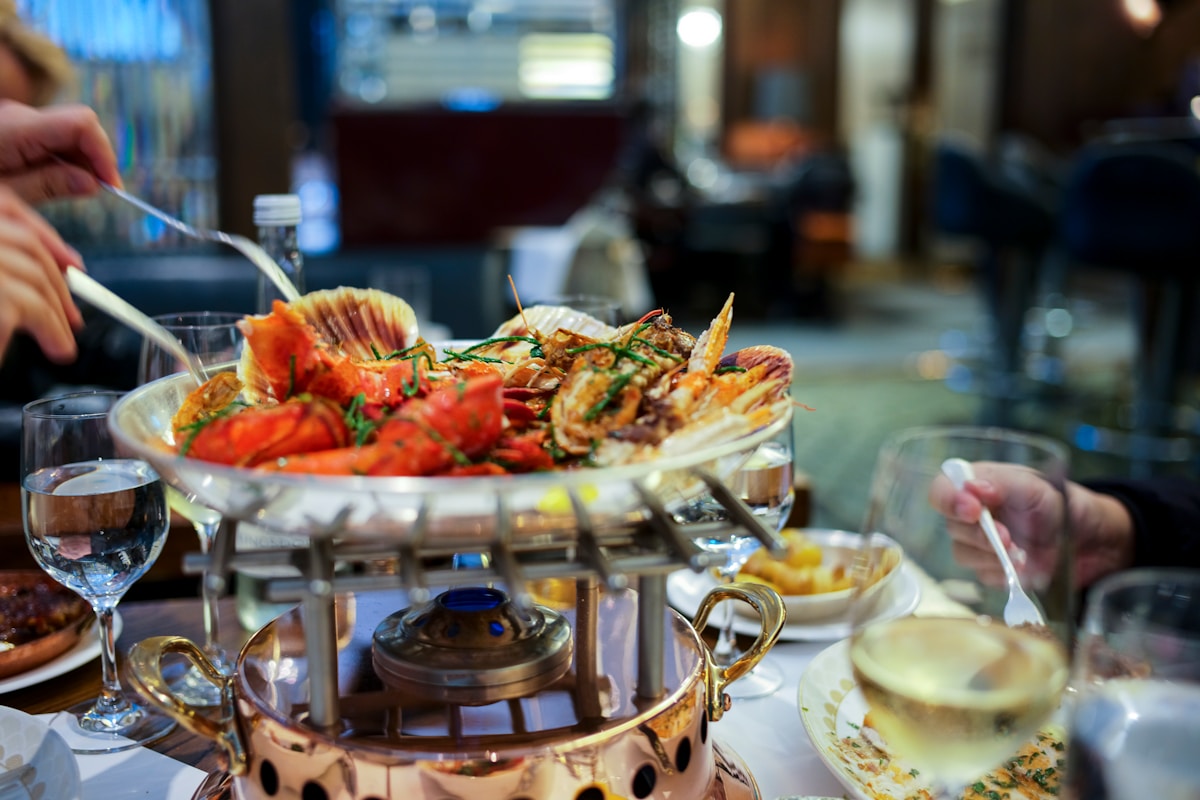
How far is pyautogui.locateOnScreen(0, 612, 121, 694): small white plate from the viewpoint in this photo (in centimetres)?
93

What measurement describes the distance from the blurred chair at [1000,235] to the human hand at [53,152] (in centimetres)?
442

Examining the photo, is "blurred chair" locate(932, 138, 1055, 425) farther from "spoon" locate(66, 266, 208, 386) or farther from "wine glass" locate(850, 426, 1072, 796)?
"spoon" locate(66, 266, 208, 386)

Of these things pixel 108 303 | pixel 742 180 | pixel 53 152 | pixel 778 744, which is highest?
pixel 742 180

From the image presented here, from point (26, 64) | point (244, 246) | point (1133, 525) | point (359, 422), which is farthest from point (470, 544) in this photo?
point (26, 64)

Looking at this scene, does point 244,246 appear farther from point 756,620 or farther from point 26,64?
point 26,64

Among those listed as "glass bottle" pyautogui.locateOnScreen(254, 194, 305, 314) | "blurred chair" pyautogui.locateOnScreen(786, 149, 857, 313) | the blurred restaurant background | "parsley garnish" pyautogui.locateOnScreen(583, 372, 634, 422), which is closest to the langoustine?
"parsley garnish" pyautogui.locateOnScreen(583, 372, 634, 422)

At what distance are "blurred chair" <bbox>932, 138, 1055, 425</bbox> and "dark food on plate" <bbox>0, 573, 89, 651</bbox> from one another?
14.4ft

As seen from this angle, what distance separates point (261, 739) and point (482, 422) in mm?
228

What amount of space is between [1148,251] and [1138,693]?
4.11 metres

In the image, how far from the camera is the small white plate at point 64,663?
0.93 meters

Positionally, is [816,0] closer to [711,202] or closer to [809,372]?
[711,202]

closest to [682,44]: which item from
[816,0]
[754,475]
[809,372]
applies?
[816,0]

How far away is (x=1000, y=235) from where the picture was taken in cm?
509

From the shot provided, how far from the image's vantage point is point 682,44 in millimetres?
10164
